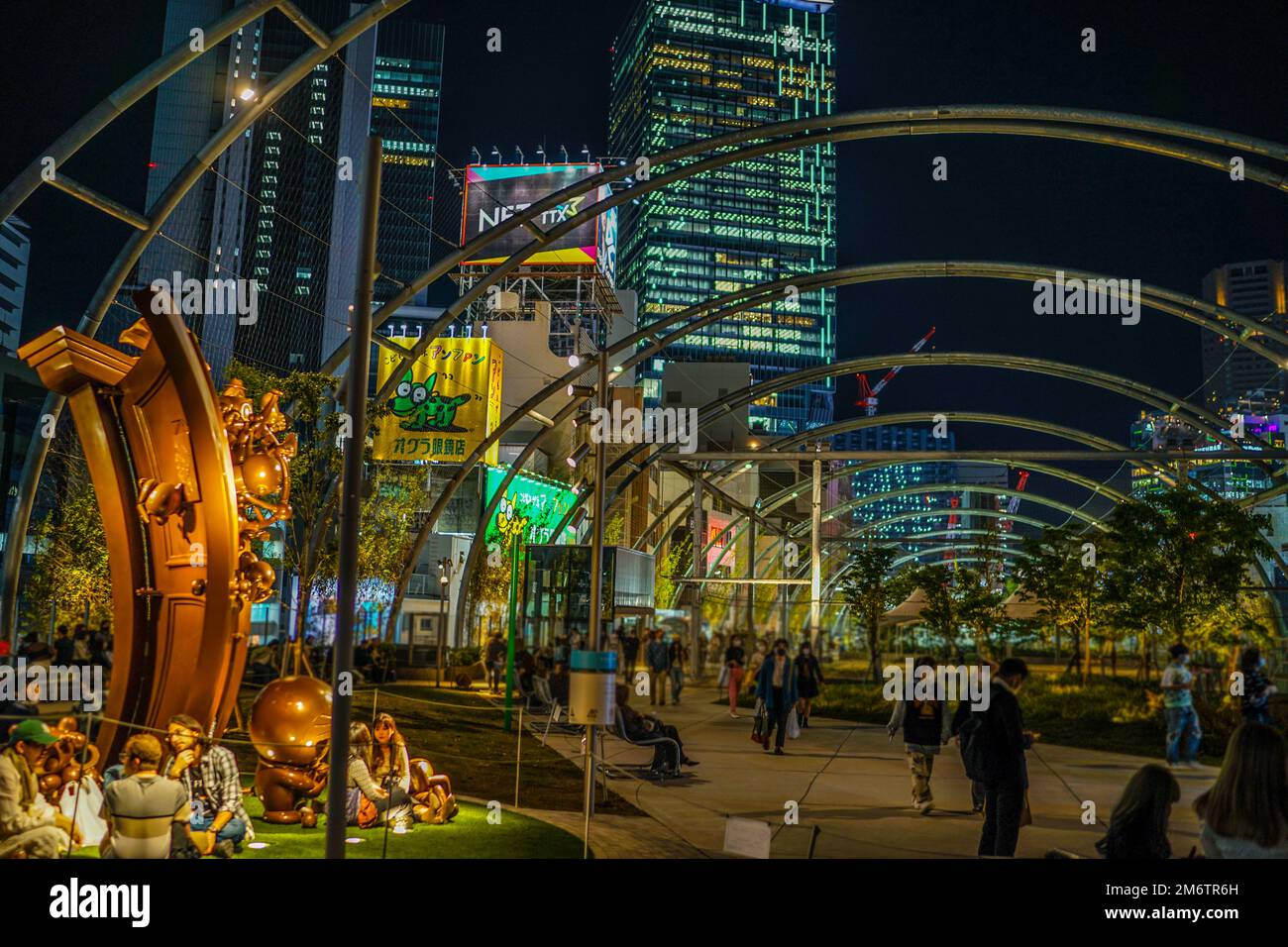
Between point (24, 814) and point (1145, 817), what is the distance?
693cm

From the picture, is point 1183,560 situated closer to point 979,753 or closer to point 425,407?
point 979,753

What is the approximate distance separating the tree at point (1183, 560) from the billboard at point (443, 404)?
63.5ft

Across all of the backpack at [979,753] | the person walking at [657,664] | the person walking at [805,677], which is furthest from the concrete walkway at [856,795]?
the person walking at [657,664]

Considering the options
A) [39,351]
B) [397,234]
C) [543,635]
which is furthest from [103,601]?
[397,234]

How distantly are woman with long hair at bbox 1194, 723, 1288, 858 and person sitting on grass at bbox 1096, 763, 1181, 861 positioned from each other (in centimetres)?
30

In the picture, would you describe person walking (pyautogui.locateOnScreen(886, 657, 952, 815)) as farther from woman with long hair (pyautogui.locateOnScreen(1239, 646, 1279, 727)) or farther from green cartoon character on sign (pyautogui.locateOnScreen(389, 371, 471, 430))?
green cartoon character on sign (pyautogui.locateOnScreen(389, 371, 471, 430))

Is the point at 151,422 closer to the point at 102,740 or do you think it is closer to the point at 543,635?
the point at 102,740

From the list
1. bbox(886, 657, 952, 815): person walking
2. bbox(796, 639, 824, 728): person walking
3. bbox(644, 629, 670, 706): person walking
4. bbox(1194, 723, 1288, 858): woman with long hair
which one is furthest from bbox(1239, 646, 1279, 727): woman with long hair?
bbox(644, 629, 670, 706): person walking

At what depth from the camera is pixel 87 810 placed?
8.38 metres

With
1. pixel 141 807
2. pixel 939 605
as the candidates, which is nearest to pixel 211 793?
pixel 141 807

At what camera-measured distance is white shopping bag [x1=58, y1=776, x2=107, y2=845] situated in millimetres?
8195

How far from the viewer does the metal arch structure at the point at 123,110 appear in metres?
12.9

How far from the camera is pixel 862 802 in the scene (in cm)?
1269
